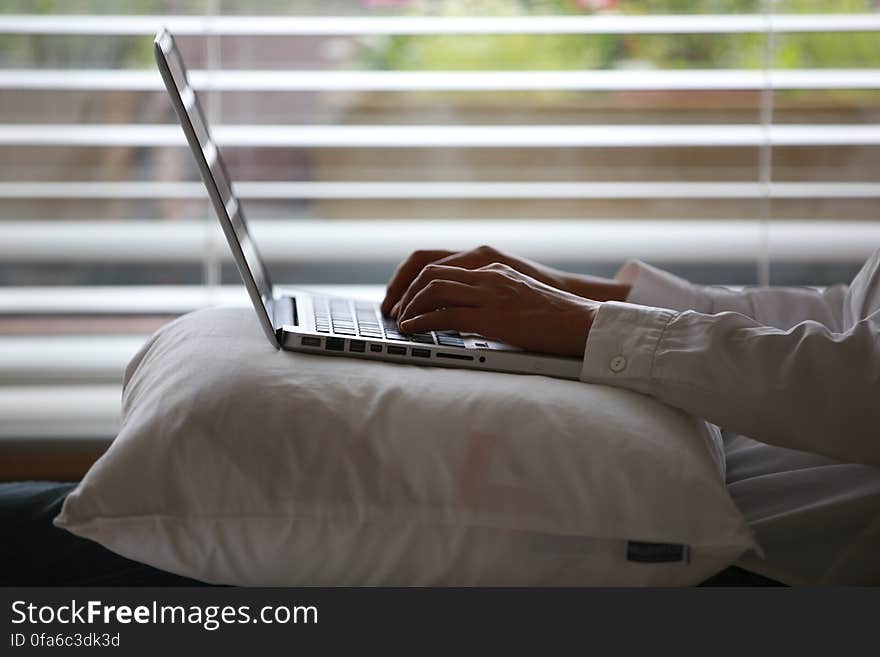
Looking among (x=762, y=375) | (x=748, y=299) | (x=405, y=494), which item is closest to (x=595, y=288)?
(x=748, y=299)

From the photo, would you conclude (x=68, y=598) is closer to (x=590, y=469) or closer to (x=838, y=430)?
(x=590, y=469)

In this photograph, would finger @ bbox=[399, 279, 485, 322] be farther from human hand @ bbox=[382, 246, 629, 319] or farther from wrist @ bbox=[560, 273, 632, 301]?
wrist @ bbox=[560, 273, 632, 301]

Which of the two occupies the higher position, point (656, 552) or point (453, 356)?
point (453, 356)

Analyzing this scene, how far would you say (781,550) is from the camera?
87cm

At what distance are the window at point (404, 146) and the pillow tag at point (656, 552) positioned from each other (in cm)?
126

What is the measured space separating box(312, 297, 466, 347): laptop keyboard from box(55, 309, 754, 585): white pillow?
6.5 inches

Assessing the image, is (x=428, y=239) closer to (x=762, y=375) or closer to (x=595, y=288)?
(x=595, y=288)

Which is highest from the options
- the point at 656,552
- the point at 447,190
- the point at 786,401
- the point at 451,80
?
the point at 451,80

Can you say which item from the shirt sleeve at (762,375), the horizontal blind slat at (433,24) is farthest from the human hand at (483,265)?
the horizontal blind slat at (433,24)

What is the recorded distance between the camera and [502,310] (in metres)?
0.93

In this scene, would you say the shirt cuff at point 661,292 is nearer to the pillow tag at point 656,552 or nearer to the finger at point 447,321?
the finger at point 447,321

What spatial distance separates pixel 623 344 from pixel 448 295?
18cm

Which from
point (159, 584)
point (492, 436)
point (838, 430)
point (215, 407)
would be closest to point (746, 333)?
point (838, 430)

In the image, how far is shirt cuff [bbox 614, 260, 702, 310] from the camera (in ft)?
4.03
